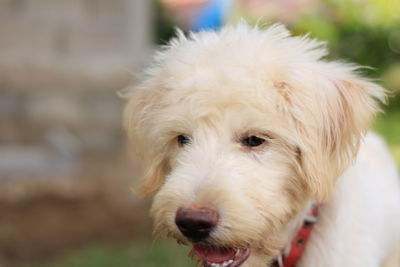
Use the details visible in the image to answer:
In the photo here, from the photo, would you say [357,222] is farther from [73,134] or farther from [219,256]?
[73,134]

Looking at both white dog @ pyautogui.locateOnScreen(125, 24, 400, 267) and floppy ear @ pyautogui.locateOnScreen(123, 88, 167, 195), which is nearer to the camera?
white dog @ pyautogui.locateOnScreen(125, 24, 400, 267)

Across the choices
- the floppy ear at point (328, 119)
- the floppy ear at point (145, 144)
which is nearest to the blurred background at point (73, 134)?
the floppy ear at point (145, 144)

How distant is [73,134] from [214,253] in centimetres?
693

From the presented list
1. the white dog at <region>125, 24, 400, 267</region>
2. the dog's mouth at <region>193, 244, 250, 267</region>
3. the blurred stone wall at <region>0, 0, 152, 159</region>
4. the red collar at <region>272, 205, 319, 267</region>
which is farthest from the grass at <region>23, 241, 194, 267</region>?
the blurred stone wall at <region>0, 0, 152, 159</region>

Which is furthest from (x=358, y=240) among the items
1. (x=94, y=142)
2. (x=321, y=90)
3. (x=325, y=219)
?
(x=94, y=142)

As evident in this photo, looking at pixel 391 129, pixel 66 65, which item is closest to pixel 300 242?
pixel 66 65

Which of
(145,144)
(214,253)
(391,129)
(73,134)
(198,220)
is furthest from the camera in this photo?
(391,129)

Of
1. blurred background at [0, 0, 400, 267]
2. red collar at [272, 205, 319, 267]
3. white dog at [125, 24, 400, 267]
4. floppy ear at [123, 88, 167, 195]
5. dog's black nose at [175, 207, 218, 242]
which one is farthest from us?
blurred background at [0, 0, 400, 267]

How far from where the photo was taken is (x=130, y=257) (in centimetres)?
679

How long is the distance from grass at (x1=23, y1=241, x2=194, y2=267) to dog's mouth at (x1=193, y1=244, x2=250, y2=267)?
2756 millimetres

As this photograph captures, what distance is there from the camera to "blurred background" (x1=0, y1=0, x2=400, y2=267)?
7.32 m

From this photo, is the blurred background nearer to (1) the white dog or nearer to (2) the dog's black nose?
(1) the white dog

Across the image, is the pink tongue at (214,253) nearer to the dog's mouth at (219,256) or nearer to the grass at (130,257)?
the dog's mouth at (219,256)

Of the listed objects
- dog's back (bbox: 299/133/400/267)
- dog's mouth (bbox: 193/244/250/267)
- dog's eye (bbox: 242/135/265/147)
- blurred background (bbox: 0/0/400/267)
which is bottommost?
blurred background (bbox: 0/0/400/267)
